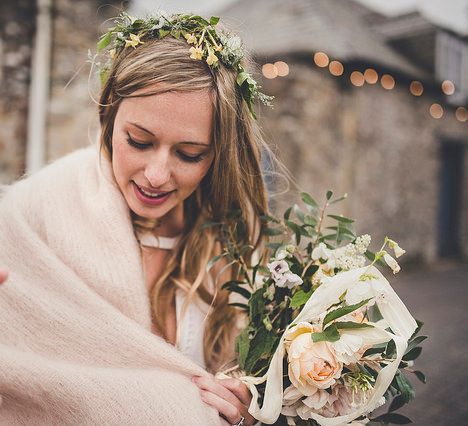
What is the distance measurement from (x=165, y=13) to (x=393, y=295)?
120 centimetres

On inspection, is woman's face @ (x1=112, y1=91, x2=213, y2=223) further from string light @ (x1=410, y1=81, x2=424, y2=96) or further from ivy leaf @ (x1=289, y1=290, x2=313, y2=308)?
string light @ (x1=410, y1=81, x2=424, y2=96)

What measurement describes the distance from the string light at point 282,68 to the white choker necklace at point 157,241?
7.17 meters

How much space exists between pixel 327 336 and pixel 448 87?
12756 mm

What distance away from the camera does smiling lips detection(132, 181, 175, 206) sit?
166cm

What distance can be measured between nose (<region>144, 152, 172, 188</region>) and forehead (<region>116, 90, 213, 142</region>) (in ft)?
0.23

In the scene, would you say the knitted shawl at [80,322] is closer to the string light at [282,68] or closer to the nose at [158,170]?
the nose at [158,170]

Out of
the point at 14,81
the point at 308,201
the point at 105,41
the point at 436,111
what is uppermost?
the point at 436,111

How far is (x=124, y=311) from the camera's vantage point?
5.26ft

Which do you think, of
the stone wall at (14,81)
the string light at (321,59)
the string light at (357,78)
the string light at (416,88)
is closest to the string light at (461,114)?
the string light at (416,88)

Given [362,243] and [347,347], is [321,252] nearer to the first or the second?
[362,243]

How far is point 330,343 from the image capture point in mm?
1341

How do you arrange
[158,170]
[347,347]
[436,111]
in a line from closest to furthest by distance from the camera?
[347,347], [158,170], [436,111]

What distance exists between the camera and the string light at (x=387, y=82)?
34.5 ft

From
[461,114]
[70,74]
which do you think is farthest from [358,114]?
[70,74]
